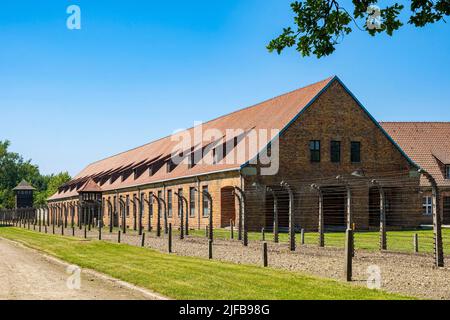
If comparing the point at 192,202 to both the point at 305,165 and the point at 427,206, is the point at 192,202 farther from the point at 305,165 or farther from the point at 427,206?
the point at 427,206

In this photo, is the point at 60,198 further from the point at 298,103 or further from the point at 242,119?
the point at 298,103

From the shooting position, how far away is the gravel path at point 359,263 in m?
13.3

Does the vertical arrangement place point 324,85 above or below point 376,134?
above

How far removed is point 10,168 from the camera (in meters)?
150

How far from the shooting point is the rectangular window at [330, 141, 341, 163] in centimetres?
4200

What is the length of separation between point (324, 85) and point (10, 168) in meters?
124

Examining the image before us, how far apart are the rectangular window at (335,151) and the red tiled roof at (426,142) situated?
577 inches

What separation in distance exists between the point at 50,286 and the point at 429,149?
48.3 metres

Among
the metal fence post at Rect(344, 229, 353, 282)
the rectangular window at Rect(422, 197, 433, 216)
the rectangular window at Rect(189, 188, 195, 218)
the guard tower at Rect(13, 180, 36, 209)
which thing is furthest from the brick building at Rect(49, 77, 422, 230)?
the guard tower at Rect(13, 180, 36, 209)

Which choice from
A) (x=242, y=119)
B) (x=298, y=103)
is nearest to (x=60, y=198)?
(x=242, y=119)

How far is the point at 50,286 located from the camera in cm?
1280

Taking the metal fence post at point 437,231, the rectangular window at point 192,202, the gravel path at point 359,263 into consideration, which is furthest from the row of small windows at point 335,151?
the metal fence post at point 437,231

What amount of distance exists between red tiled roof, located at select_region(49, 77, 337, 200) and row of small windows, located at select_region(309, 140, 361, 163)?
112 inches

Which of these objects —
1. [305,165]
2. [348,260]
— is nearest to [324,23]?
[348,260]
